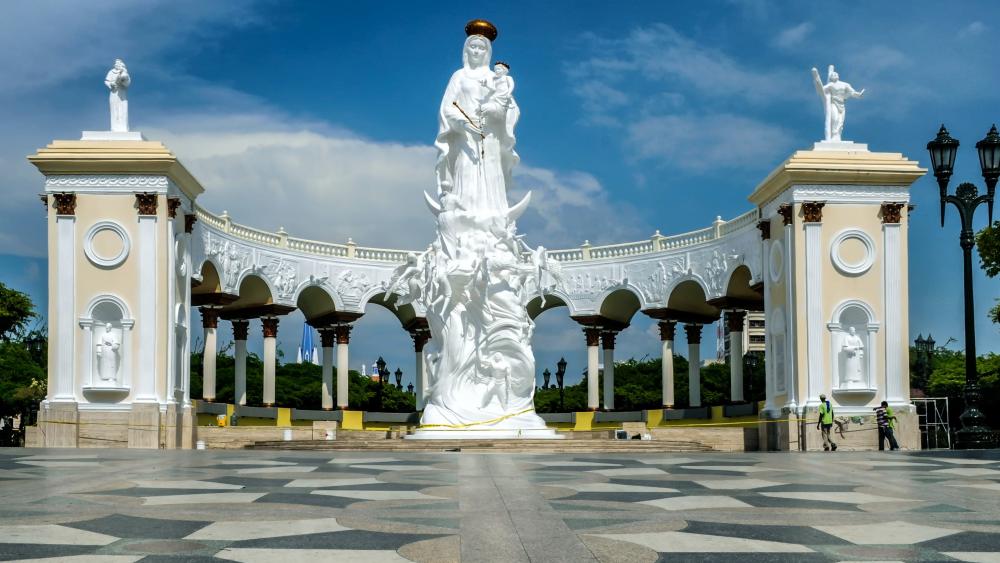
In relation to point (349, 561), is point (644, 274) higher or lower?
higher

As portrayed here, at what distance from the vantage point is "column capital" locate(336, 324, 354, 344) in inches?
1746

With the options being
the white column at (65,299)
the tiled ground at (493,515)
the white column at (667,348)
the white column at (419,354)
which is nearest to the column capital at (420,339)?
the white column at (419,354)

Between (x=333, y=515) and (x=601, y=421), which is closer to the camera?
(x=333, y=515)

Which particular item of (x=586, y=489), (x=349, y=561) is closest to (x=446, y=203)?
(x=586, y=489)

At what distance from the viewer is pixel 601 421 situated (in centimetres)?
4400

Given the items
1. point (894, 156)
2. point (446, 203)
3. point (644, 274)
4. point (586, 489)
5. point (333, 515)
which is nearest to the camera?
point (333, 515)

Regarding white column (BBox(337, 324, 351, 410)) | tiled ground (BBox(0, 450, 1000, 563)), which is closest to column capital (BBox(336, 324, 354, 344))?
white column (BBox(337, 324, 351, 410))

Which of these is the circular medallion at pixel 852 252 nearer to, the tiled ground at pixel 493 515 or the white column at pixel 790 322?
the white column at pixel 790 322

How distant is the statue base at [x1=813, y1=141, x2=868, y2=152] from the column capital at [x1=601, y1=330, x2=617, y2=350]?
1689 centimetres

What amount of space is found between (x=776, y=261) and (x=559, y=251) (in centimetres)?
1403

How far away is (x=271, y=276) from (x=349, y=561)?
36.1 metres

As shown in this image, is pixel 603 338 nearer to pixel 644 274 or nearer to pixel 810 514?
pixel 644 274

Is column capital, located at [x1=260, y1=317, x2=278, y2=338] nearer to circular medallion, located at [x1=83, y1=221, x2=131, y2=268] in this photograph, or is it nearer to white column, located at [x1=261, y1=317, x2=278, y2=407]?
white column, located at [x1=261, y1=317, x2=278, y2=407]

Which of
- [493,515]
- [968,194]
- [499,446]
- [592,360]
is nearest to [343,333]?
[592,360]
